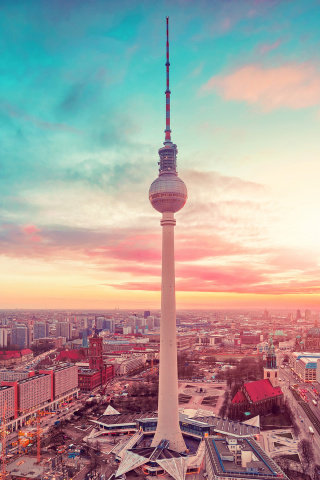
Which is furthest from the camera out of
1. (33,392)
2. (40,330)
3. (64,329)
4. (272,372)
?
(40,330)

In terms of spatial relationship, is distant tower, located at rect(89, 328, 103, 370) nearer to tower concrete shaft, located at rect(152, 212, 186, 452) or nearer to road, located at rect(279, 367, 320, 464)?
road, located at rect(279, 367, 320, 464)

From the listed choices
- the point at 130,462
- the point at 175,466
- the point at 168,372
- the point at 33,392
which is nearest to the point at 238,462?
the point at 175,466

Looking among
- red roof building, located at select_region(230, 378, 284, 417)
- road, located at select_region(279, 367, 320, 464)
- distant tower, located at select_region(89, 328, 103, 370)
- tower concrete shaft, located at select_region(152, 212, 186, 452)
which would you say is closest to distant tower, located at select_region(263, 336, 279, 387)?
red roof building, located at select_region(230, 378, 284, 417)

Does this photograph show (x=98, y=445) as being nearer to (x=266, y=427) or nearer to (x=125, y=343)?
(x=266, y=427)

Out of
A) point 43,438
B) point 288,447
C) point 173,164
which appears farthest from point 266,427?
point 173,164

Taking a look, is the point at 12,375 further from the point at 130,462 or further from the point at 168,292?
the point at 168,292

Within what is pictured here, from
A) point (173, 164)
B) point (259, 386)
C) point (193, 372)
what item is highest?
point (173, 164)
